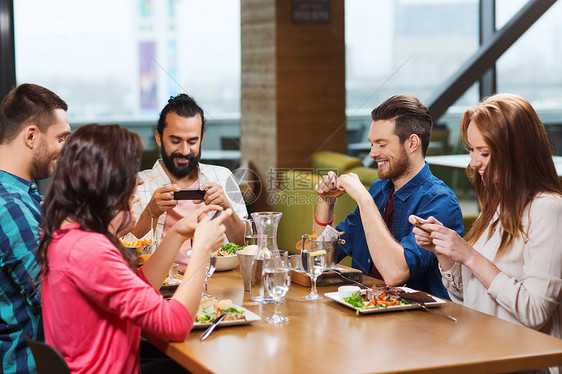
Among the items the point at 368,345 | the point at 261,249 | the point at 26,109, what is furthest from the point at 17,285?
the point at 368,345

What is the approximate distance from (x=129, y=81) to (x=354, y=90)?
1.92 metres

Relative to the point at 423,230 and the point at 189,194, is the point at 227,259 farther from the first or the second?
the point at 423,230

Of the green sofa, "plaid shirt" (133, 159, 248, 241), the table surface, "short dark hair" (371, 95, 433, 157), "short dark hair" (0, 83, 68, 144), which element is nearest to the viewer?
"short dark hair" (0, 83, 68, 144)

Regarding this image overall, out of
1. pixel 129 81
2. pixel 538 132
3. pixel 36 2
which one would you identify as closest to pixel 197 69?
pixel 129 81

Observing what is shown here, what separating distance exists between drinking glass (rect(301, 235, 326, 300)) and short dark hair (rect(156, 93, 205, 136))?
3.97ft

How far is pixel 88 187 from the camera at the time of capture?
149 cm

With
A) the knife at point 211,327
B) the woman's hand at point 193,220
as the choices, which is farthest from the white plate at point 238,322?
the woman's hand at point 193,220

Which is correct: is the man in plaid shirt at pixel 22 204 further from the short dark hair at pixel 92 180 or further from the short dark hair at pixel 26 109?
the short dark hair at pixel 92 180

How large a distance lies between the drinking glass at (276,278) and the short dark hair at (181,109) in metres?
1.37

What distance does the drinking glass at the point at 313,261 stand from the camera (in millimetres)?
1889

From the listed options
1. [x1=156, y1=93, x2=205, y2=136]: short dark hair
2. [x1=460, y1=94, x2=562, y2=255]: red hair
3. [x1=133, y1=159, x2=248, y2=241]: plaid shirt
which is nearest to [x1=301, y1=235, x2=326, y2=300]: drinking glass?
[x1=460, y1=94, x2=562, y2=255]: red hair

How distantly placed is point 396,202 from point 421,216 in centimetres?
21

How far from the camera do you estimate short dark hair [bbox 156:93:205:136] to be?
115 inches

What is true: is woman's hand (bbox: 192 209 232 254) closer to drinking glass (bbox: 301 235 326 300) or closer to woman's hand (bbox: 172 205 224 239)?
woman's hand (bbox: 172 205 224 239)
